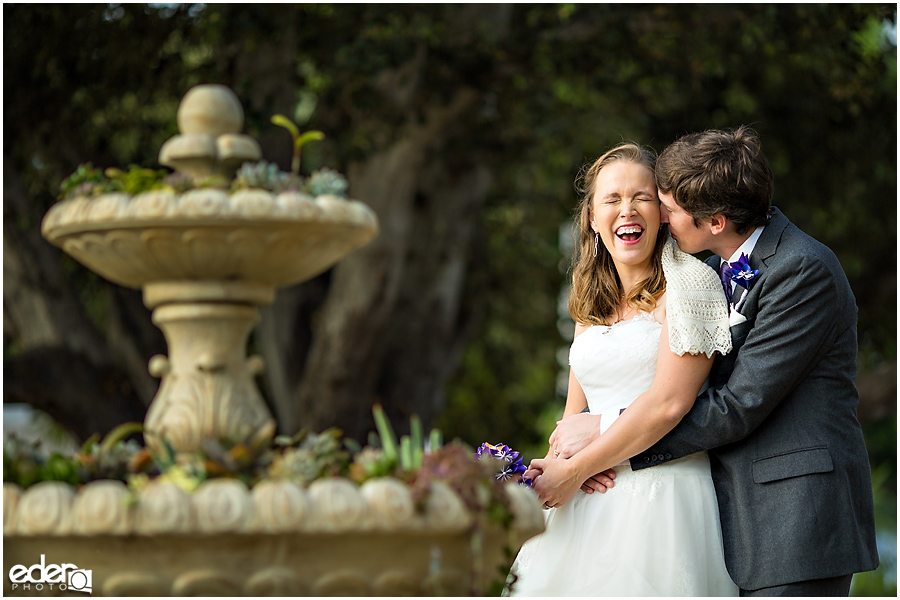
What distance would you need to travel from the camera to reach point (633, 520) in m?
3.38

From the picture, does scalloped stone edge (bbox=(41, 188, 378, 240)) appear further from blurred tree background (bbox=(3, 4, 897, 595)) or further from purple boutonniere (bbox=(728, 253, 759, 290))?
blurred tree background (bbox=(3, 4, 897, 595))

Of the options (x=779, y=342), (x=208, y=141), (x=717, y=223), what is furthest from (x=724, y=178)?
(x=208, y=141)

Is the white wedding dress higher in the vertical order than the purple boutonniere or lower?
lower

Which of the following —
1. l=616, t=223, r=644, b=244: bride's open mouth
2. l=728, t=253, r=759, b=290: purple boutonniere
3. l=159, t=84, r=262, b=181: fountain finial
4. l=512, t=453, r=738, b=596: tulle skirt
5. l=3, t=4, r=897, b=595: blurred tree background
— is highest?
l=3, t=4, r=897, b=595: blurred tree background

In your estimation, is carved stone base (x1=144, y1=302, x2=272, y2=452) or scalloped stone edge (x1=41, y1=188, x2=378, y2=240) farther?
carved stone base (x1=144, y1=302, x2=272, y2=452)

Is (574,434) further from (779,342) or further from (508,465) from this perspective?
(779,342)

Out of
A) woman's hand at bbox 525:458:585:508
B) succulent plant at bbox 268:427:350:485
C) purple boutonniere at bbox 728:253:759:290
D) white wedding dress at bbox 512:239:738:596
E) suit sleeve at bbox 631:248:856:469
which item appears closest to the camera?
succulent plant at bbox 268:427:350:485

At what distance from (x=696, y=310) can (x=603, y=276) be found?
61 centimetres

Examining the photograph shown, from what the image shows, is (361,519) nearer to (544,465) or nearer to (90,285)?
(544,465)

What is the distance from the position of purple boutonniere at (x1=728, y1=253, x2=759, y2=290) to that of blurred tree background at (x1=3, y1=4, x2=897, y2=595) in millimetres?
4590

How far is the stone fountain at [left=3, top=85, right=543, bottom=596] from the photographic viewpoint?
2148 mm

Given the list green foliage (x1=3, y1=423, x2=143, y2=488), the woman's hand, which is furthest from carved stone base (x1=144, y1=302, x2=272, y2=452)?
the woman's hand

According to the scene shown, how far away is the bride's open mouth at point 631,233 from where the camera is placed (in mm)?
3518

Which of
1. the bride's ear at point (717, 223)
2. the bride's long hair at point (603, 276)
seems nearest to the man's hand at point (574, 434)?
the bride's long hair at point (603, 276)
